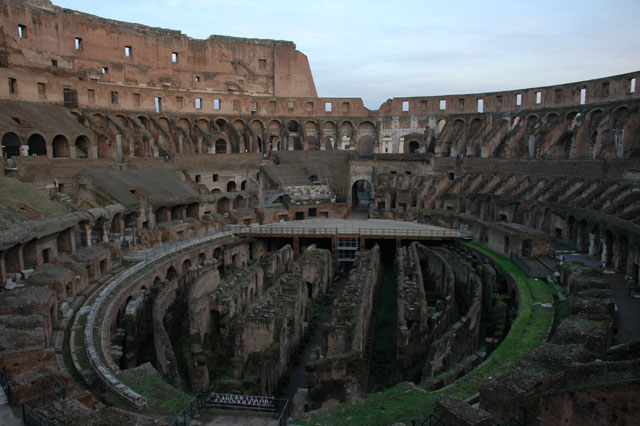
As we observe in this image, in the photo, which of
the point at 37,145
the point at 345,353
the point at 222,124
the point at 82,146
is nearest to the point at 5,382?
the point at 345,353

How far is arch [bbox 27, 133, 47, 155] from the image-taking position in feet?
111

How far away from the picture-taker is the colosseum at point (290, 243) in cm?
1060

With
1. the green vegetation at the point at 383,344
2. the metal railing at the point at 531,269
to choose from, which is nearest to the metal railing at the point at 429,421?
the green vegetation at the point at 383,344

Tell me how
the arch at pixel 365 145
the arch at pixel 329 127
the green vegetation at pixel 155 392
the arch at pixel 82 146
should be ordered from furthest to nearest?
the arch at pixel 365 145, the arch at pixel 329 127, the arch at pixel 82 146, the green vegetation at pixel 155 392

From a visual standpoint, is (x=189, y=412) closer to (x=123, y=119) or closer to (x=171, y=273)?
(x=171, y=273)

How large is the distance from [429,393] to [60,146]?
31.8 metres

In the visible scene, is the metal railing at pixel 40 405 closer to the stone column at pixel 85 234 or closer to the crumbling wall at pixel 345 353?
the crumbling wall at pixel 345 353

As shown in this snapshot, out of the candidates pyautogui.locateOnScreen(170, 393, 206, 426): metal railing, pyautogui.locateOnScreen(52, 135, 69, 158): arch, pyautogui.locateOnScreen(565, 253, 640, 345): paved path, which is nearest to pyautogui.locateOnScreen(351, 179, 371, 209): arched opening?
pyautogui.locateOnScreen(52, 135, 69, 158): arch

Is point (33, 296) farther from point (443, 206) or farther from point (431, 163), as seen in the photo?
point (431, 163)

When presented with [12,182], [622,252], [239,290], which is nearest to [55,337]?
[239,290]

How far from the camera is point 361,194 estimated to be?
49.7m

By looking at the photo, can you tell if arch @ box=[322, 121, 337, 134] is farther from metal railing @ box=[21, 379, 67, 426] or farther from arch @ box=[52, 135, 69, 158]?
metal railing @ box=[21, 379, 67, 426]

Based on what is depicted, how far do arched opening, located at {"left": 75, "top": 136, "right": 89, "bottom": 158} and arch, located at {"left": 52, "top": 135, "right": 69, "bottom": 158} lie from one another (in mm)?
1727

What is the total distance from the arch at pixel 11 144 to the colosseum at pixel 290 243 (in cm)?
13
